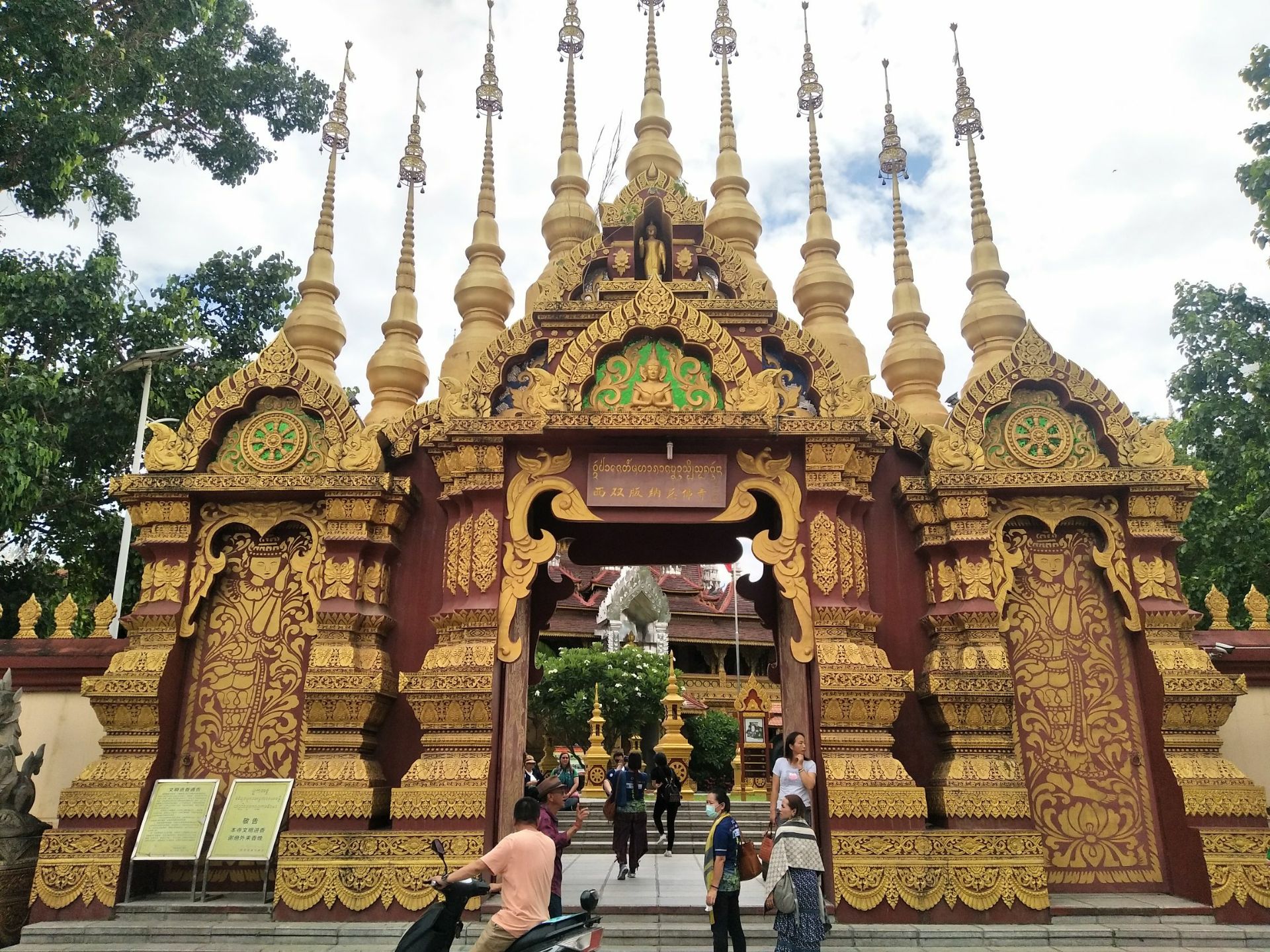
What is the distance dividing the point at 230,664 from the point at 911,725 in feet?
23.0

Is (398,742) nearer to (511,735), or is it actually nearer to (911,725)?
(511,735)

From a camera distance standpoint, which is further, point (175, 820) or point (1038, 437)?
point (1038, 437)

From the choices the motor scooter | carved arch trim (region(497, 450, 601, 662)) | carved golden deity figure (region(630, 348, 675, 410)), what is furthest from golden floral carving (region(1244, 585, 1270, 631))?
the motor scooter

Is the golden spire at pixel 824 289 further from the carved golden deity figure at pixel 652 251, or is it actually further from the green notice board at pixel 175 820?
the green notice board at pixel 175 820

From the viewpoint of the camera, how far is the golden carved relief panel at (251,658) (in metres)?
8.95

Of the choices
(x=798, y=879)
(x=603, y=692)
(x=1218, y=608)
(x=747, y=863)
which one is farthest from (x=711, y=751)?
(x=798, y=879)

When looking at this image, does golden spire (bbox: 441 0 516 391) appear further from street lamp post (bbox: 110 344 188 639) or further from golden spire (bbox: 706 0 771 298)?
street lamp post (bbox: 110 344 188 639)

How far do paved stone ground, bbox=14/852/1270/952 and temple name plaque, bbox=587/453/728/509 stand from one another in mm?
3779

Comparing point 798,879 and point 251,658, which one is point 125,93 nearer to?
point 251,658

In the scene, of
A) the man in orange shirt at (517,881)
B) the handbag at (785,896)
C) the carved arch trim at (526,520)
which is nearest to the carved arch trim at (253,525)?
the carved arch trim at (526,520)

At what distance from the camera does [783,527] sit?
8.91 metres

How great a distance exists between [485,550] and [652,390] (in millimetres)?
2330

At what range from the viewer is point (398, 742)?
29.8ft

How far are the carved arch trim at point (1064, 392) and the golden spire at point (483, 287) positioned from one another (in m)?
6.39
